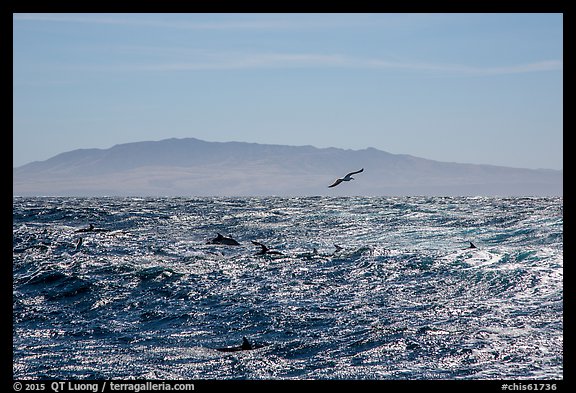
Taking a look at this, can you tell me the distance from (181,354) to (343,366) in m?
4.18

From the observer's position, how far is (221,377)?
15062mm

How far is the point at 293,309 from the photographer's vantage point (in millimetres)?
22047

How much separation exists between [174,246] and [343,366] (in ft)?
85.6

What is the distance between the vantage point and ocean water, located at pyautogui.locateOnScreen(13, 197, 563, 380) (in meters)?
16.0

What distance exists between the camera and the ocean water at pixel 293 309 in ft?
52.5
